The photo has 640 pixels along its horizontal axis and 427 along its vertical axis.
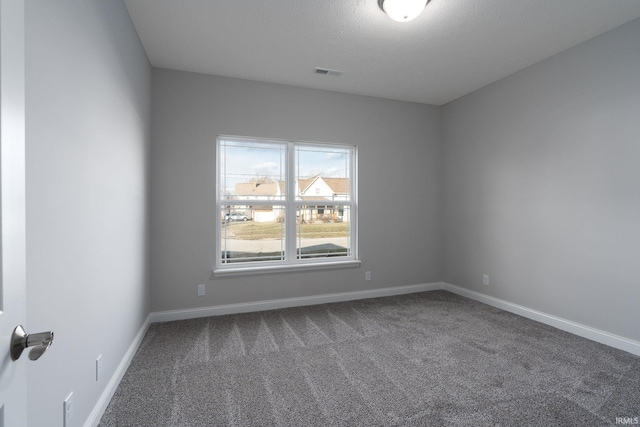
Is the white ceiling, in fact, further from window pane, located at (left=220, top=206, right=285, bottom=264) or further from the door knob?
the door knob

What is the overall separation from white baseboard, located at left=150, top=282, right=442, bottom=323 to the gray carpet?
0.12 metres

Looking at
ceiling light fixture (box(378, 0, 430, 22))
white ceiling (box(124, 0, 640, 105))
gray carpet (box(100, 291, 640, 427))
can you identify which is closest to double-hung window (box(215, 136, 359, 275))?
gray carpet (box(100, 291, 640, 427))

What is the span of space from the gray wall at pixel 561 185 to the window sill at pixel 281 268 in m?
1.66

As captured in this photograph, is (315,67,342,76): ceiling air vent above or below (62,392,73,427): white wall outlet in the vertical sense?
above

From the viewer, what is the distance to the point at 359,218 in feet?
13.3

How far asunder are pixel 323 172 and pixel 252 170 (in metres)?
0.92

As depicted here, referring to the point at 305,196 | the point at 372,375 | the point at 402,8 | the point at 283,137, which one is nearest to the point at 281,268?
the point at 305,196

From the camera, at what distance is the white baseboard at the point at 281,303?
3.26 meters

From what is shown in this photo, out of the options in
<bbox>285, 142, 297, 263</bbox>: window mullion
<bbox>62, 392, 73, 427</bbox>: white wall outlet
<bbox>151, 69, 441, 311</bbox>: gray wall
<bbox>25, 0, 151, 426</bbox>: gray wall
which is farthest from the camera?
<bbox>285, 142, 297, 263</bbox>: window mullion

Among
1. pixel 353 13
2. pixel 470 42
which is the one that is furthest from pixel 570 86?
pixel 353 13

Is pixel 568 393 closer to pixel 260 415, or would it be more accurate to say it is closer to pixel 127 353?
pixel 260 415

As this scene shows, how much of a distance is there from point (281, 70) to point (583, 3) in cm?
259

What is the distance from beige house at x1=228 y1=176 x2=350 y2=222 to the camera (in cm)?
365

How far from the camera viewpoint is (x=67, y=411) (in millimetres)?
1348
